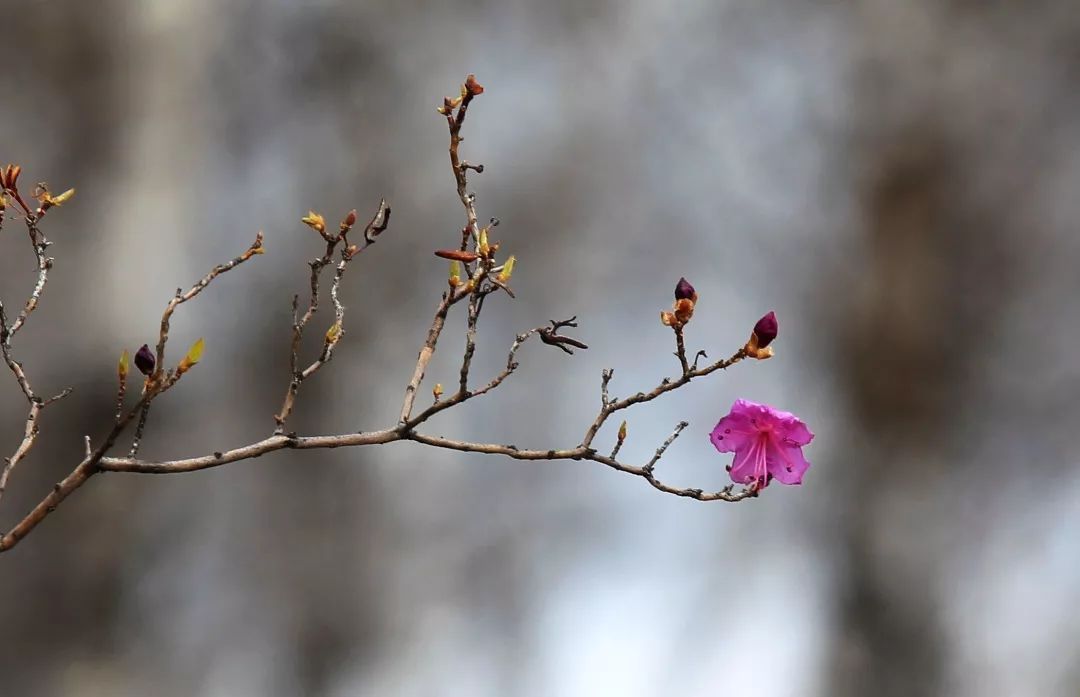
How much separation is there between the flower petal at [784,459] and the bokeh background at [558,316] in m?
1.21

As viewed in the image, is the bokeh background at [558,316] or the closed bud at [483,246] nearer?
the closed bud at [483,246]

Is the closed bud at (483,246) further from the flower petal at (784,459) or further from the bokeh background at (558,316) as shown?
the bokeh background at (558,316)

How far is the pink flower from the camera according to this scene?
589 mm

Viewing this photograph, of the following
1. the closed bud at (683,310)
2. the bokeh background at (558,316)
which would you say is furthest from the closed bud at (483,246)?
the bokeh background at (558,316)

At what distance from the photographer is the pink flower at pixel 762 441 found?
1.93 feet

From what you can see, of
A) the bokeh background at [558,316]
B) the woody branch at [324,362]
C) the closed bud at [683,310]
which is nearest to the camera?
the woody branch at [324,362]

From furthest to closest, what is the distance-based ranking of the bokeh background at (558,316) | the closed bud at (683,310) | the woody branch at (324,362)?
the bokeh background at (558,316)
the closed bud at (683,310)
the woody branch at (324,362)

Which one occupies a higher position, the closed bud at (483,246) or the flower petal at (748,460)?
the flower petal at (748,460)

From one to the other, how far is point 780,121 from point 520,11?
22.0 inches

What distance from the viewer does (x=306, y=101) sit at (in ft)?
6.09

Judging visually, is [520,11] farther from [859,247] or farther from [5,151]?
[5,151]

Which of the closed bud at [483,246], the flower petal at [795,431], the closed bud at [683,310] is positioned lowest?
the closed bud at [483,246]

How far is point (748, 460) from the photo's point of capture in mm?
610

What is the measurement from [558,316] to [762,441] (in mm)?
1289
